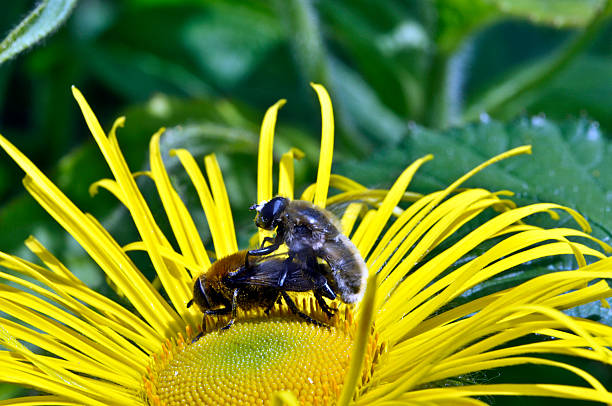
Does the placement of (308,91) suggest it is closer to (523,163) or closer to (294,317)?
(523,163)

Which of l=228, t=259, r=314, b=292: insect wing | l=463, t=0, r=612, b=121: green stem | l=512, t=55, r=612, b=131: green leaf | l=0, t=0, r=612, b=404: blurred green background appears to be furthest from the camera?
l=512, t=55, r=612, b=131: green leaf

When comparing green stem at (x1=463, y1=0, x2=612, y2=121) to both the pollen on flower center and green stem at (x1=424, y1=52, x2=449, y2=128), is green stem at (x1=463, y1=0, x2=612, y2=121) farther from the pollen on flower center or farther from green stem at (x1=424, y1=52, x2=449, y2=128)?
the pollen on flower center

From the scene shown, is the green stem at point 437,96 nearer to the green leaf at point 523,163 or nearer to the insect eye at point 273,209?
the green leaf at point 523,163

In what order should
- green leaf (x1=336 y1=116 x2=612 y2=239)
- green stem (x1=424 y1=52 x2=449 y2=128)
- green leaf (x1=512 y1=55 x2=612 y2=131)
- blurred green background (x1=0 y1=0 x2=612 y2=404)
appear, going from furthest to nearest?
1. green leaf (x1=512 y1=55 x2=612 y2=131)
2. green stem (x1=424 y1=52 x2=449 y2=128)
3. blurred green background (x1=0 y1=0 x2=612 y2=404)
4. green leaf (x1=336 y1=116 x2=612 y2=239)

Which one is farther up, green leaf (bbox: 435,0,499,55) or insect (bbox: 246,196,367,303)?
green leaf (bbox: 435,0,499,55)

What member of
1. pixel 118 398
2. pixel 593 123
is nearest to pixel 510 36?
pixel 593 123

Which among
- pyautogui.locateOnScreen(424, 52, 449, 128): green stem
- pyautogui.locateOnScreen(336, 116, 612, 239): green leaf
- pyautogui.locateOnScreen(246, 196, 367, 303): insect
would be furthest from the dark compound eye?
pyautogui.locateOnScreen(424, 52, 449, 128): green stem

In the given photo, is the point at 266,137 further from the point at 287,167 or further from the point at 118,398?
the point at 118,398

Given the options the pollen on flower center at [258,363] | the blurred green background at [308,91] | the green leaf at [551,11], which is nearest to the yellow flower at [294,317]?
the pollen on flower center at [258,363]
